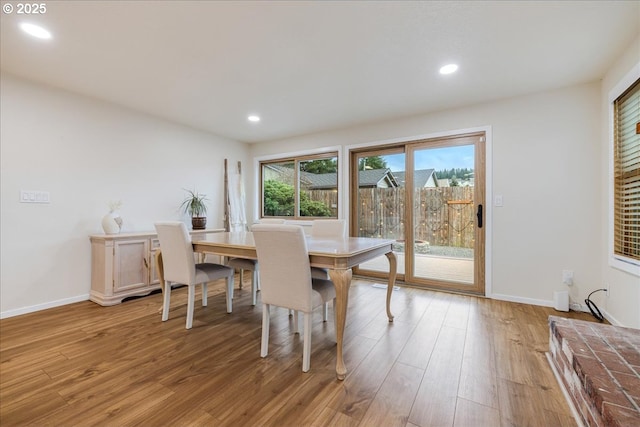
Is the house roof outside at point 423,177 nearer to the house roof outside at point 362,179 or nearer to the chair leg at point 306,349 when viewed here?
the house roof outside at point 362,179

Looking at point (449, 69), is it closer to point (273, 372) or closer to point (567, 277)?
point (567, 277)

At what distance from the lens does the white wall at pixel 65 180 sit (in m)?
2.62

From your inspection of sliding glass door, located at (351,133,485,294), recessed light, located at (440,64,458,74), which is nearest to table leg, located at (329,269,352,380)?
recessed light, located at (440,64,458,74)

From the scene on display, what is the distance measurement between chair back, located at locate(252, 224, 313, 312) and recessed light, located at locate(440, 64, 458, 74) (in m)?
2.05

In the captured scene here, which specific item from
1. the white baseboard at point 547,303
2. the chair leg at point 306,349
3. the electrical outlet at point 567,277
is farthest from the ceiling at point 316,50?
the white baseboard at point 547,303

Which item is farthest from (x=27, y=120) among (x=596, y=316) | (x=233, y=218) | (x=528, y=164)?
(x=596, y=316)

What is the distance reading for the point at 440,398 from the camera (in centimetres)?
147

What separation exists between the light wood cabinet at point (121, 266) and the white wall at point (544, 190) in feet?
11.4

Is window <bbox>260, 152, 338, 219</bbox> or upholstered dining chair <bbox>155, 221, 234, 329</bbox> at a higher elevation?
window <bbox>260, 152, 338, 219</bbox>

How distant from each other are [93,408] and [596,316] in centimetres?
399

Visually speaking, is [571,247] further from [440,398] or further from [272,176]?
[272,176]

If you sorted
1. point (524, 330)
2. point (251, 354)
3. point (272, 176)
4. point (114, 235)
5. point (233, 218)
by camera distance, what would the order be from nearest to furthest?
point (251, 354) → point (524, 330) → point (114, 235) → point (233, 218) → point (272, 176)

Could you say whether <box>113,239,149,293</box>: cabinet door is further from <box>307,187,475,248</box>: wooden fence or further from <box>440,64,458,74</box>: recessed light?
<box>440,64,458,74</box>: recessed light

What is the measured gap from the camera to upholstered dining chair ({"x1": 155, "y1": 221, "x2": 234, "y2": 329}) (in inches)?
91.3
